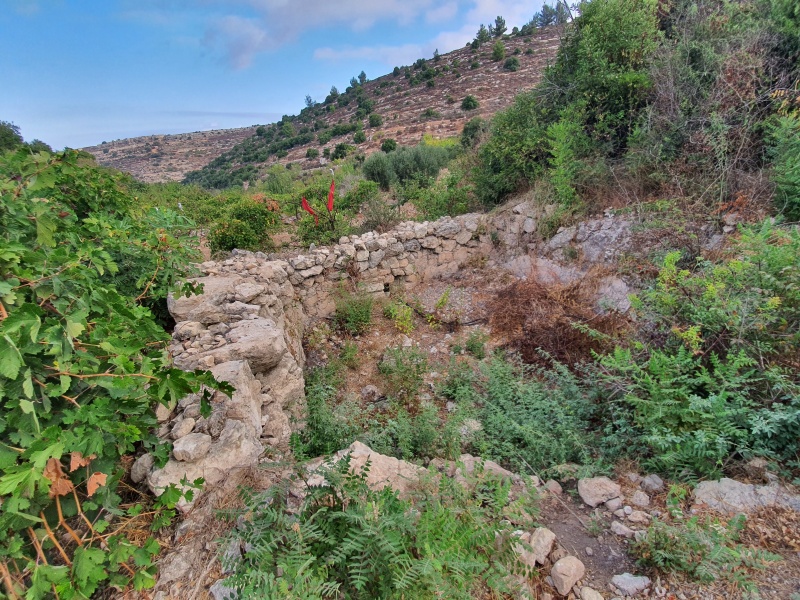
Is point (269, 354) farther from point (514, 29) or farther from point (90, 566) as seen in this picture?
point (514, 29)

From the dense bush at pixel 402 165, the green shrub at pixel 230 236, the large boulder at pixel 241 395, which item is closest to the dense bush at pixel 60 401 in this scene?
the large boulder at pixel 241 395

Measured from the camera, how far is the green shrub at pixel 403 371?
405cm

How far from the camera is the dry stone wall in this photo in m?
2.01

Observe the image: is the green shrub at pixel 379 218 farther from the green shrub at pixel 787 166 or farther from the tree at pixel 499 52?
the tree at pixel 499 52

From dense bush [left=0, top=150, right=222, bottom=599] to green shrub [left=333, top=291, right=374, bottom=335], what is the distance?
3.56 metres

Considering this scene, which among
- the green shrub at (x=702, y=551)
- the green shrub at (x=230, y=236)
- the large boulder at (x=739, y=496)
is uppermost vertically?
the green shrub at (x=230, y=236)

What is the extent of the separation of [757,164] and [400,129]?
2235cm

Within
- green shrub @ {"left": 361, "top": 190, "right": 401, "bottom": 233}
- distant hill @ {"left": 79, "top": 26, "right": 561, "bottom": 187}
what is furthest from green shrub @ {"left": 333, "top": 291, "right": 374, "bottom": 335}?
distant hill @ {"left": 79, "top": 26, "right": 561, "bottom": 187}

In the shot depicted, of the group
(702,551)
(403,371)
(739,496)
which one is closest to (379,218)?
(403,371)

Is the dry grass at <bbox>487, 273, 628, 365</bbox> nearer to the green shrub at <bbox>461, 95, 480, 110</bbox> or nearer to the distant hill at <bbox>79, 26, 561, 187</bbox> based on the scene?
the distant hill at <bbox>79, 26, 561, 187</bbox>

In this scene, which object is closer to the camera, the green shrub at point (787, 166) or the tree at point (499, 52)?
the green shrub at point (787, 166)

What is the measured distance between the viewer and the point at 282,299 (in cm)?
471

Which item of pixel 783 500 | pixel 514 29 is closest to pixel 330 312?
pixel 783 500

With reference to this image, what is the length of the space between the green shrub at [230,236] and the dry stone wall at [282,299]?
48 centimetres
